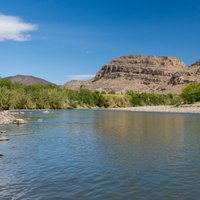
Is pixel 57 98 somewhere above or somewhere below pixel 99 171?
above

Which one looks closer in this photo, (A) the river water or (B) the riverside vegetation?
(A) the river water

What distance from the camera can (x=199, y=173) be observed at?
16.0 metres

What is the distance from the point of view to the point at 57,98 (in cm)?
12419

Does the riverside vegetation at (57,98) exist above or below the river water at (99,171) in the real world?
above

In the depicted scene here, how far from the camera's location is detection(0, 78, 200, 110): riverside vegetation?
10750cm

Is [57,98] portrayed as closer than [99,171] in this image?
No

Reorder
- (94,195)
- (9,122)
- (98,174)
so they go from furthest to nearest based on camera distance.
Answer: (9,122), (98,174), (94,195)

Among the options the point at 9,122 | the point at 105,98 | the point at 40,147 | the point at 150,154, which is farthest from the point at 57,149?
the point at 105,98

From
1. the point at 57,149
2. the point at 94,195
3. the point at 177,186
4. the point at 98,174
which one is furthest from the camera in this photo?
the point at 57,149

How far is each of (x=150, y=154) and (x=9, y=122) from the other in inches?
1180

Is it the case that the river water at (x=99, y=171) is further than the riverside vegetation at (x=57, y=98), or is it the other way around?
the riverside vegetation at (x=57, y=98)

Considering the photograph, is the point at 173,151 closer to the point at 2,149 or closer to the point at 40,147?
the point at 40,147

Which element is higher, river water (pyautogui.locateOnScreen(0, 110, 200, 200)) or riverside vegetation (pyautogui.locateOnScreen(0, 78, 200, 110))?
riverside vegetation (pyautogui.locateOnScreen(0, 78, 200, 110))

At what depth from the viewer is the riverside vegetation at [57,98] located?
108 meters
